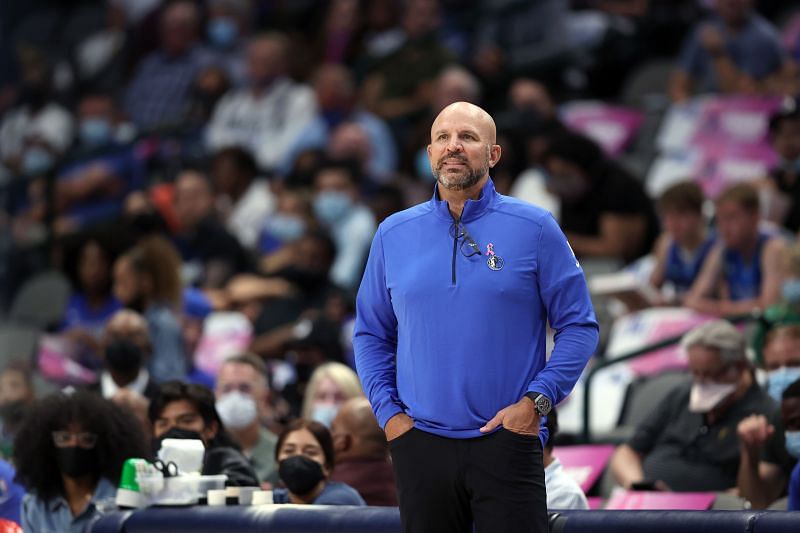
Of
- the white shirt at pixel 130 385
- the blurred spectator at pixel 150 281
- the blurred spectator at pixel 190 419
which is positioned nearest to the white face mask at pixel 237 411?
the white shirt at pixel 130 385

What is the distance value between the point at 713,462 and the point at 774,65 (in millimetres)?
5687

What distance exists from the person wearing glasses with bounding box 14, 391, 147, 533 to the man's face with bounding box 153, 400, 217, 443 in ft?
0.79

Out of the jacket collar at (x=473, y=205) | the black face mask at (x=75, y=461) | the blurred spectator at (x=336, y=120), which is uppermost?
the blurred spectator at (x=336, y=120)

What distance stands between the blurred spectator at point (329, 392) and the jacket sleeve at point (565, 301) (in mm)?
3305

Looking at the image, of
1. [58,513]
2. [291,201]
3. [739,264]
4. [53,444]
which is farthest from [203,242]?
[58,513]

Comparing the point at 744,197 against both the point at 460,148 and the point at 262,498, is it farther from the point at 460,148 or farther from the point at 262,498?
the point at 460,148

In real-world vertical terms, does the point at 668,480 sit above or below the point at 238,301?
below

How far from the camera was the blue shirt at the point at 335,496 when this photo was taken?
6.74 metres

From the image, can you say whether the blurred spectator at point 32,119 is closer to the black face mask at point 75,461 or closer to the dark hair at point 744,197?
the dark hair at point 744,197

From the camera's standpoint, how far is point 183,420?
732 cm

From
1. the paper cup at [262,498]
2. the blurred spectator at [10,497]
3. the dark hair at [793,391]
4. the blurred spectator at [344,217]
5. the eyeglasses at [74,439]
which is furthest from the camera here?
the blurred spectator at [344,217]

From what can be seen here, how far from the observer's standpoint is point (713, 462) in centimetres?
768

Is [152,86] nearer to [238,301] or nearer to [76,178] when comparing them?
[76,178]

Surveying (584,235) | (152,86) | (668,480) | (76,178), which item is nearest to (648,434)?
(668,480)
